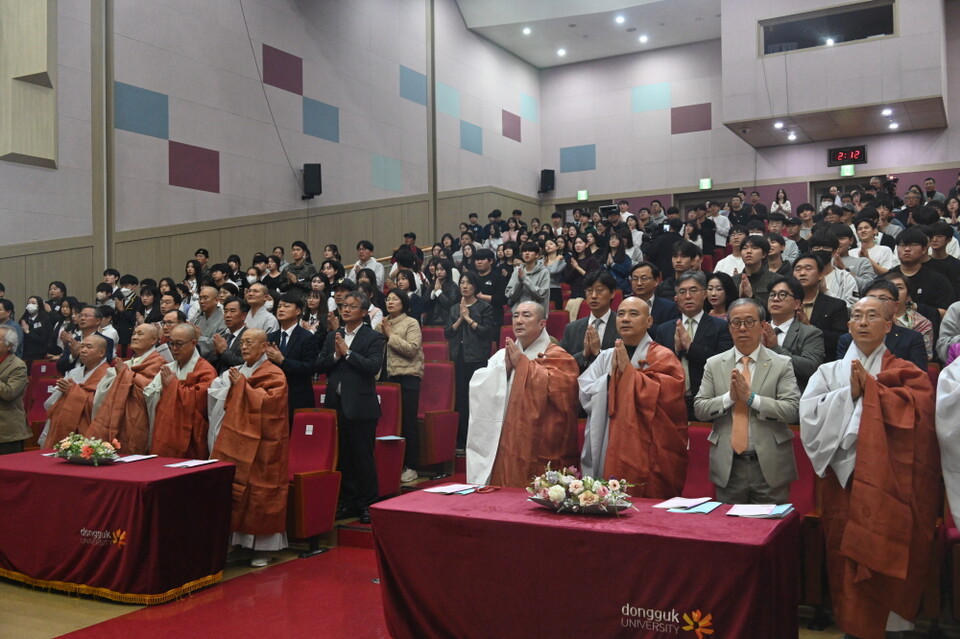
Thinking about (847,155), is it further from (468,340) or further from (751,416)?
(751,416)

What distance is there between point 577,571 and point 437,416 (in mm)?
3191

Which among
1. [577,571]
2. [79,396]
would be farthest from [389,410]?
[577,571]

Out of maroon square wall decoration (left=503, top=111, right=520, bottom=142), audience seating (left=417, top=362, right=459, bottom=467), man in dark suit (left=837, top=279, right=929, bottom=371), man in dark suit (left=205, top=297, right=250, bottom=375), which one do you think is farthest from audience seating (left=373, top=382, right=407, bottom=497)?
maroon square wall decoration (left=503, top=111, right=520, bottom=142)

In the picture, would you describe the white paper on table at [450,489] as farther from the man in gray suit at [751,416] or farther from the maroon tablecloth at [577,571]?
the man in gray suit at [751,416]

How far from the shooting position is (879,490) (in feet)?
9.62

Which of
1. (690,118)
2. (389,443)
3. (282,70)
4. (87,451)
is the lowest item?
(389,443)

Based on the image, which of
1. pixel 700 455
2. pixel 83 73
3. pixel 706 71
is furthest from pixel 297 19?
pixel 700 455

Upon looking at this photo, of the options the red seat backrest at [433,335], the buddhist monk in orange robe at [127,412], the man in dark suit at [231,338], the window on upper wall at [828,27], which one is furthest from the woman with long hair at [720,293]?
the window on upper wall at [828,27]

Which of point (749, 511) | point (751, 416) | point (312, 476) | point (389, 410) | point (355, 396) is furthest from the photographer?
point (389, 410)

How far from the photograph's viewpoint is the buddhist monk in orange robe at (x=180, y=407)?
4887mm

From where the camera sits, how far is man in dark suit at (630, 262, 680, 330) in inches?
184

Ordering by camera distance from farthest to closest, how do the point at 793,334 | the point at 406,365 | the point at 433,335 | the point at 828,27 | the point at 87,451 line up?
1. the point at 828,27
2. the point at 433,335
3. the point at 406,365
4. the point at 87,451
5. the point at 793,334

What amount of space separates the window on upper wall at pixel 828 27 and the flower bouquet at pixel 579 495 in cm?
1105

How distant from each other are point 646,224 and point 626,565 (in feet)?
30.7
